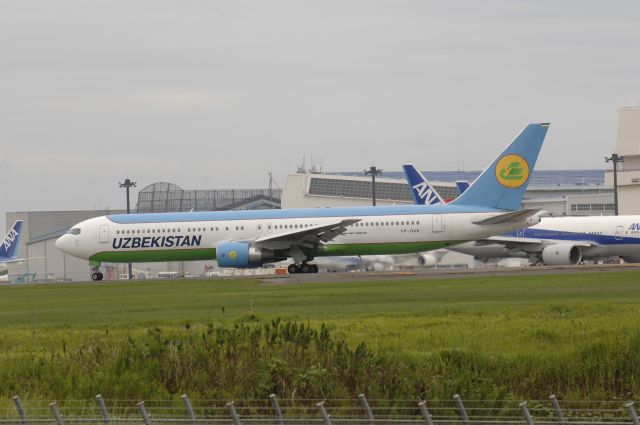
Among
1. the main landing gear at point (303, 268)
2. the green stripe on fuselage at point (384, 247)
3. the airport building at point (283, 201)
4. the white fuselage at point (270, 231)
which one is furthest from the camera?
the airport building at point (283, 201)

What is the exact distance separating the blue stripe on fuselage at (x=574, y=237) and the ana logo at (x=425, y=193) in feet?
45.0

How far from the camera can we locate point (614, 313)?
88.5 feet

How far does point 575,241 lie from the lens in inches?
2660

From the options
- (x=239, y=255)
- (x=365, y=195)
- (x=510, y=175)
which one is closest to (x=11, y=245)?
(x=239, y=255)

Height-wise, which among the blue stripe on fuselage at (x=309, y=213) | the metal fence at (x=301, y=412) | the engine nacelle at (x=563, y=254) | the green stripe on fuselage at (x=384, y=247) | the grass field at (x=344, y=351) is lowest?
the metal fence at (x=301, y=412)

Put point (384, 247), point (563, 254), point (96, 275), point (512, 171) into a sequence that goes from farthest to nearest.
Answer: point (563, 254) < point (96, 275) < point (512, 171) < point (384, 247)

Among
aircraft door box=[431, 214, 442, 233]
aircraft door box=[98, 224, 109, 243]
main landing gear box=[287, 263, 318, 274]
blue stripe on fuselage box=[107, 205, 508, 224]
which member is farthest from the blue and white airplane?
aircraft door box=[98, 224, 109, 243]

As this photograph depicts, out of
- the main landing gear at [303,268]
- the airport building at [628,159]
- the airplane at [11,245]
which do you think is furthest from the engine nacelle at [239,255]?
the airport building at [628,159]

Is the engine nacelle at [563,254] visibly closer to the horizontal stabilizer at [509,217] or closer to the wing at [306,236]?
the horizontal stabilizer at [509,217]

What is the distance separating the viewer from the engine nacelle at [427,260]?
66250mm

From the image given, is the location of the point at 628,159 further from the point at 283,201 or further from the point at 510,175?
the point at 510,175

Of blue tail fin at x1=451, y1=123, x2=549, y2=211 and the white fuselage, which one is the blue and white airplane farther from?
the white fuselage

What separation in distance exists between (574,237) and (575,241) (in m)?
0.34

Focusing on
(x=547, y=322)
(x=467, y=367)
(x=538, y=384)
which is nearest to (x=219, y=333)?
(x=467, y=367)
